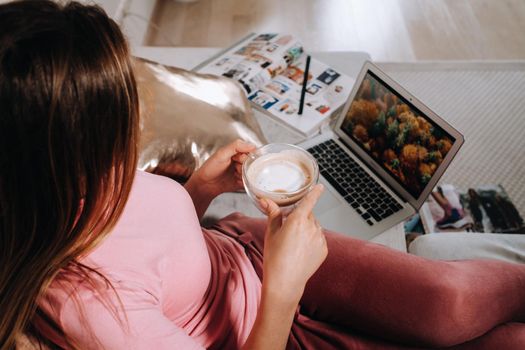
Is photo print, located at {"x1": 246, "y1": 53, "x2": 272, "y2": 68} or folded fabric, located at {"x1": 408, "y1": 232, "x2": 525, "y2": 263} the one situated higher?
photo print, located at {"x1": 246, "y1": 53, "x2": 272, "y2": 68}

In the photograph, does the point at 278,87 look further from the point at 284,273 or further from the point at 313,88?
the point at 284,273

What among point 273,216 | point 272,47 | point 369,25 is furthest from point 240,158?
point 369,25

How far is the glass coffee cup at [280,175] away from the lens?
85 cm

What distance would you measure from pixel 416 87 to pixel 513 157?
508mm

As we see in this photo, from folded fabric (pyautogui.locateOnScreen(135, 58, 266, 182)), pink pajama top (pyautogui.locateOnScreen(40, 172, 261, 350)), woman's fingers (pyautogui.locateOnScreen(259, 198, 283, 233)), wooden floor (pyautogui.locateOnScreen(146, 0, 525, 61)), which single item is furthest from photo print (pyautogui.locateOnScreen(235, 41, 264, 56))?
woman's fingers (pyautogui.locateOnScreen(259, 198, 283, 233))

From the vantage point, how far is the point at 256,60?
1.68m

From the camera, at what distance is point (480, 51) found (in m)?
2.38

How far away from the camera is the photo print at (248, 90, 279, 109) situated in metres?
1.58

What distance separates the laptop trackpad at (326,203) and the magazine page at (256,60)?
51 centimetres

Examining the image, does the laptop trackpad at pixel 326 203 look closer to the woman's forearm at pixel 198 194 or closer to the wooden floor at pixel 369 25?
the woman's forearm at pixel 198 194

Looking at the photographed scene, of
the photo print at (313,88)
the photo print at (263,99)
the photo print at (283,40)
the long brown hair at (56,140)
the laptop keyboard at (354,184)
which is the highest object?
the long brown hair at (56,140)

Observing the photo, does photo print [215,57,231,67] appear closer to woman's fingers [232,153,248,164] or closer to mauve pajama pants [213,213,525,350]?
woman's fingers [232,153,248,164]

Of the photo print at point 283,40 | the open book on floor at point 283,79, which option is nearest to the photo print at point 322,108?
the open book on floor at point 283,79

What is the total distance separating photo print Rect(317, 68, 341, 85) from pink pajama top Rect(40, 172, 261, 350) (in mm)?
852
